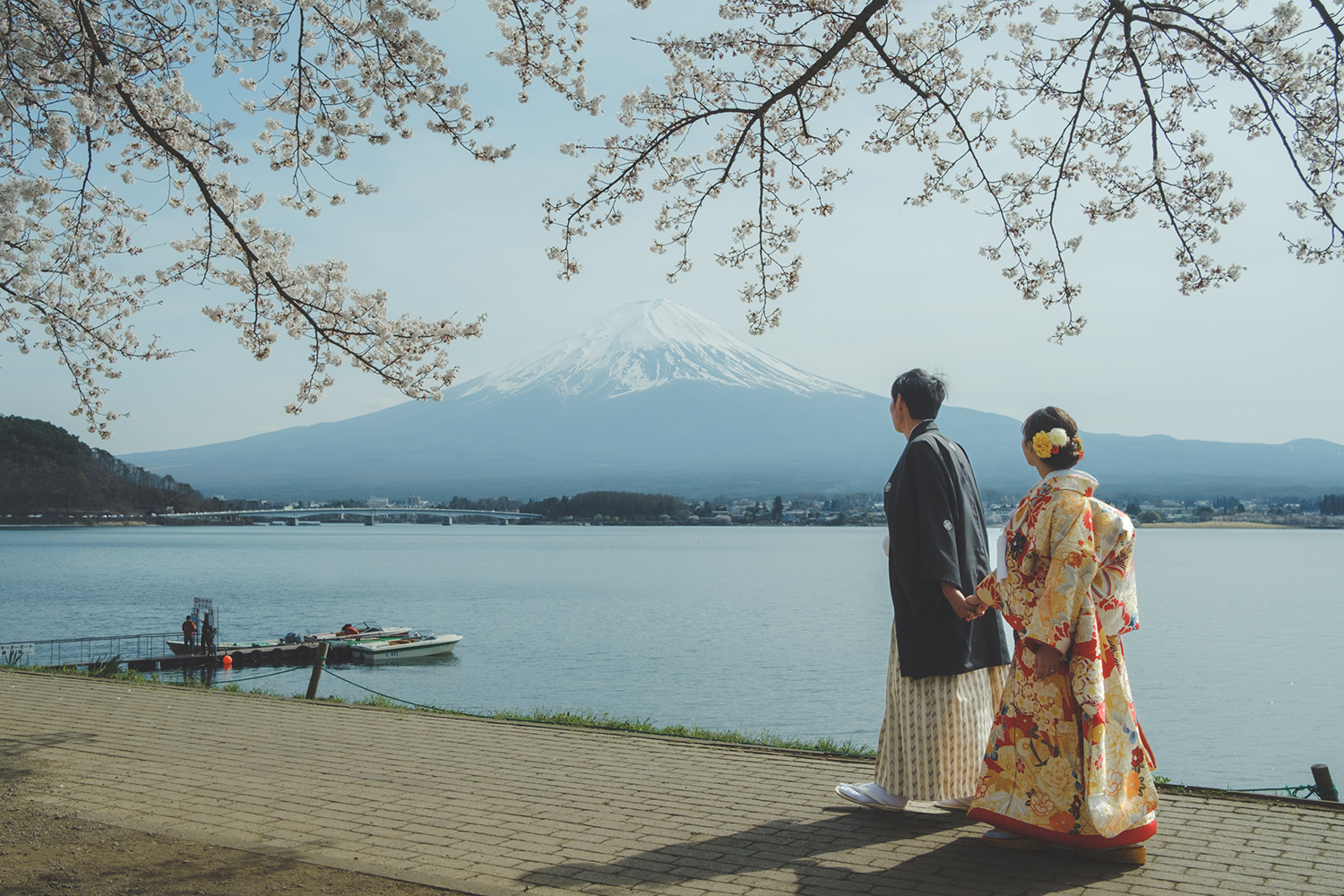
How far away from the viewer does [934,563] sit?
3660mm

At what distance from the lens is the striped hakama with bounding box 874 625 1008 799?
3674 mm

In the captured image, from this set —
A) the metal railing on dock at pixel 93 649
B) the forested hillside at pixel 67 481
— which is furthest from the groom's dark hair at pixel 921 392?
the forested hillside at pixel 67 481

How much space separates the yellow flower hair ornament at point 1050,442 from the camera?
11.5 ft

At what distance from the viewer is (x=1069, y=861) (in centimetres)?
327

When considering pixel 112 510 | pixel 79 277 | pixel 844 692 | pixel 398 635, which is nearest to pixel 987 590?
pixel 79 277

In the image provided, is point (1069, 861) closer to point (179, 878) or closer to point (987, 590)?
point (987, 590)

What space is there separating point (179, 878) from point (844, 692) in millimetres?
16155

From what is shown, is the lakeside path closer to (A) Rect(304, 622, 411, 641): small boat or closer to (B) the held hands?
(B) the held hands

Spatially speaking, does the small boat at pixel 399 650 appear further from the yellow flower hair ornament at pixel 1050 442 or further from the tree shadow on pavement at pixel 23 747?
the yellow flower hair ornament at pixel 1050 442

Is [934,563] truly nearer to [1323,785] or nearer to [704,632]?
[1323,785]

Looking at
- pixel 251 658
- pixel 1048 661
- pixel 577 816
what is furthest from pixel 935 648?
pixel 251 658

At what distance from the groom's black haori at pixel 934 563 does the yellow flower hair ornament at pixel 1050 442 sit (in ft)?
1.18

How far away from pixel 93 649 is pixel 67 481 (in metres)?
81.4

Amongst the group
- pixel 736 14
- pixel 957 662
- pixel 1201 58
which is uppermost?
pixel 736 14
